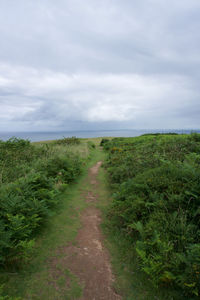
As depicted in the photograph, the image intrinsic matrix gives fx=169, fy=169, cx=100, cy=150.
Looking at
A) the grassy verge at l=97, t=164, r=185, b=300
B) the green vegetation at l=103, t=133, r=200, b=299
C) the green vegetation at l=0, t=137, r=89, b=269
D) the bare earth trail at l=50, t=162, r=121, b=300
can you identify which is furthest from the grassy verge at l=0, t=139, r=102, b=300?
the green vegetation at l=103, t=133, r=200, b=299

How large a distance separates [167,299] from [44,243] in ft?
9.76

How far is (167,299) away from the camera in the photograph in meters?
2.92

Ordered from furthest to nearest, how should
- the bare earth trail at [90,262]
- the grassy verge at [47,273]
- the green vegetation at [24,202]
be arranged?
the green vegetation at [24,202], the bare earth trail at [90,262], the grassy verge at [47,273]

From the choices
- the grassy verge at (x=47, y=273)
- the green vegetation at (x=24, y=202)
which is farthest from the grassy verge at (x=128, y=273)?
the green vegetation at (x=24, y=202)

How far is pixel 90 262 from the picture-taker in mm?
3801

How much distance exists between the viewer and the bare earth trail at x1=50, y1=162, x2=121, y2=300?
3105 mm

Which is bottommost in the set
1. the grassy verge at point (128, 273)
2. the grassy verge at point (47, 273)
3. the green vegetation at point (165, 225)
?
the grassy verge at point (128, 273)

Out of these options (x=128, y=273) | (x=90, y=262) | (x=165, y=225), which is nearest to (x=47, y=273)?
(x=90, y=262)

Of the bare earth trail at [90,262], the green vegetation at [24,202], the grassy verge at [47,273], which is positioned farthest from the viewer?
the green vegetation at [24,202]

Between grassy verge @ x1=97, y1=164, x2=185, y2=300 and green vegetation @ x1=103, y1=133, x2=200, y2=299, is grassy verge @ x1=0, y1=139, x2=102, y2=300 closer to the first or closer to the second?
grassy verge @ x1=97, y1=164, x2=185, y2=300

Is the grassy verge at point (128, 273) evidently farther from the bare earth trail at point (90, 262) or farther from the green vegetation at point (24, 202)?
the green vegetation at point (24, 202)

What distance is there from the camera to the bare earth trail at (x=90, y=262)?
3105 mm

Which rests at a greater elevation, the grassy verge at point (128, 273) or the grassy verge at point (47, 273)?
the grassy verge at point (47, 273)

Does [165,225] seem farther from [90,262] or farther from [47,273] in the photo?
[47,273]
